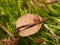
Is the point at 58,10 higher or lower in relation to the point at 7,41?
higher

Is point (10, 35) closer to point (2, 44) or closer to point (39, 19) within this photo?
point (2, 44)

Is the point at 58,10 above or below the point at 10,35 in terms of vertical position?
above

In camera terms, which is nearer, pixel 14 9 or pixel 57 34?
pixel 57 34

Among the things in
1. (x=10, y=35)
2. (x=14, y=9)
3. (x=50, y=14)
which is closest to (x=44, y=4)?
(x=50, y=14)

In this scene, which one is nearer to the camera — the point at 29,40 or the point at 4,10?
the point at 29,40

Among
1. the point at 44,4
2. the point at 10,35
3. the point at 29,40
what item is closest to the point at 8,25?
the point at 10,35

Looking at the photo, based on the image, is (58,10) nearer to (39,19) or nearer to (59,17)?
(59,17)

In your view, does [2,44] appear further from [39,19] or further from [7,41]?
[39,19]

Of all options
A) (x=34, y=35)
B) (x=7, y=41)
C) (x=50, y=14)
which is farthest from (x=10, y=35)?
(x=50, y=14)
